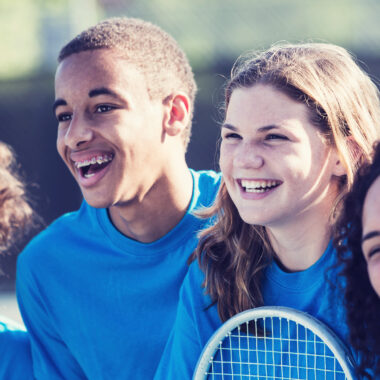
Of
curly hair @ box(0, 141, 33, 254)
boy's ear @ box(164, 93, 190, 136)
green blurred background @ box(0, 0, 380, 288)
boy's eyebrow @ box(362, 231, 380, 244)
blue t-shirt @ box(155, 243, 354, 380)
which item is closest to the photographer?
boy's eyebrow @ box(362, 231, 380, 244)

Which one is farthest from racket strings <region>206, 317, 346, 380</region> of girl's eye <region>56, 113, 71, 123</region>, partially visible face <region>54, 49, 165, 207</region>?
girl's eye <region>56, 113, 71, 123</region>

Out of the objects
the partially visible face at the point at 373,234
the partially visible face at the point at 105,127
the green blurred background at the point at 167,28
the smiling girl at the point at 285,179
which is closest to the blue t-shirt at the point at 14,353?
the partially visible face at the point at 105,127

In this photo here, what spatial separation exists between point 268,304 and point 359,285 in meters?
0.30

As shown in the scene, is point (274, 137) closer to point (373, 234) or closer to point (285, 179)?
point (285, 179)

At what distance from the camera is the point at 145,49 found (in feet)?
7.86

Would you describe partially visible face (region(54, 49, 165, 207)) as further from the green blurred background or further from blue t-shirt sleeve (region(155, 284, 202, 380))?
the green blurred background

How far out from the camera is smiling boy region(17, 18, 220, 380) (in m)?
2.25

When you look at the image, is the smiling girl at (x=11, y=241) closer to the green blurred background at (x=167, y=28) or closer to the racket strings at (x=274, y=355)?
the racket strings at (x=274, y=355)

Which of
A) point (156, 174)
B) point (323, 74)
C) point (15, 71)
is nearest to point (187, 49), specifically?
point (15, 71)

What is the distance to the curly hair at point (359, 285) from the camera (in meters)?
1.63

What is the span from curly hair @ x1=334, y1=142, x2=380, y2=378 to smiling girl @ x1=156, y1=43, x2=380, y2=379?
0.18 feet

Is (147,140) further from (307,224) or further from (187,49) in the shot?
(187,49)

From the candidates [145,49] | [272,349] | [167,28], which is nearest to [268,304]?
[272,349]

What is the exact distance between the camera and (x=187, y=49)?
21.0 feet
